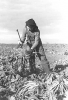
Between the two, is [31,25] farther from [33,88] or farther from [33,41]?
[33,88]

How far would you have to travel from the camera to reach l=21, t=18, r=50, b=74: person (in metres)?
5.73

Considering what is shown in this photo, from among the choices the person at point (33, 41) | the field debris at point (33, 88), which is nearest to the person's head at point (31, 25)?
the person at point (33, 41)

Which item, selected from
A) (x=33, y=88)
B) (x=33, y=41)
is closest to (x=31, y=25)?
(x=33, y=41)

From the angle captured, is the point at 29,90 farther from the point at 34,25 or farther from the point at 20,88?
the point at 34,25

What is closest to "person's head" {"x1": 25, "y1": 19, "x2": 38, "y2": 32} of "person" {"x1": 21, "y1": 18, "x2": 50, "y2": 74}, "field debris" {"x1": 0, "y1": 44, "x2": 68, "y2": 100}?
"person" {"x1": 21, "y1": 18, "x2": 50, "y2": 74}

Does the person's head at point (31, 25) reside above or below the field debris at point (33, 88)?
above

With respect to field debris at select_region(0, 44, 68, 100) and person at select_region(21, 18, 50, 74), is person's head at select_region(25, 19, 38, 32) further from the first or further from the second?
field debris at select_region(0, 44, 68, 100)

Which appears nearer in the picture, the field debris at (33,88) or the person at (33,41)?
the field debris at (33,88)

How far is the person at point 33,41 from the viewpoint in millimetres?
5730

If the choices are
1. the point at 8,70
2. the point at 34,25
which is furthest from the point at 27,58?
the point at 34,25

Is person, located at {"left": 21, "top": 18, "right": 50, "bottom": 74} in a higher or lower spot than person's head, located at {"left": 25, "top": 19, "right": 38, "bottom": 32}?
lower

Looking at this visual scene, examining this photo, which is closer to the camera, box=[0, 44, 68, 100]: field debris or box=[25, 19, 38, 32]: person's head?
box=[0, 44, 68, 100]: field debris

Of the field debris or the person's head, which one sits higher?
the person's head

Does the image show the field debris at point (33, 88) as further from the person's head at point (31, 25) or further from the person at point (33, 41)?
the person's head at point (31, 25)
